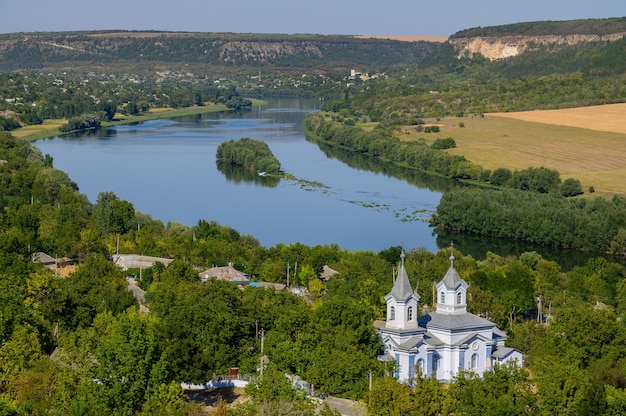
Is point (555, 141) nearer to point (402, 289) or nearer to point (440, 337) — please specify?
point (440, 337)

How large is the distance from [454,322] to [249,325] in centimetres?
442

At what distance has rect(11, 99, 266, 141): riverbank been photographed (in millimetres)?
87312

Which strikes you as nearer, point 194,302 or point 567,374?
point 567,374

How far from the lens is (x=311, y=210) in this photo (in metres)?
53.5

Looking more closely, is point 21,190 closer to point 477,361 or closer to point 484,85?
point 477,361

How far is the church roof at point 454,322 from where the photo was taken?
25.2m

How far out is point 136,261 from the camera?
37000mm

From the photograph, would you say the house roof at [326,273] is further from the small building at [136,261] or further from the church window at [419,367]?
the church window at [419,367]

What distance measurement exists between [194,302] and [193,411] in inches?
201

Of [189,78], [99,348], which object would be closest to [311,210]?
[99,348]

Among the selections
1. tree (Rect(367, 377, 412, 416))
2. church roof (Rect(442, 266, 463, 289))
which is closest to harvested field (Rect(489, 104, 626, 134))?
church roof (Rect(442, 266, 463, 289))

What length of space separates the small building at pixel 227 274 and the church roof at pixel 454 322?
10001 millimetres

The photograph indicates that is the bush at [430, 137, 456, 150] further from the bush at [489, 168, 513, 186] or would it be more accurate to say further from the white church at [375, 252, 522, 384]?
the white church at [375, 252, 522, 384]

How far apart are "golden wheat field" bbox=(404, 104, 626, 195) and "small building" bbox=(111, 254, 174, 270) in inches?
988
